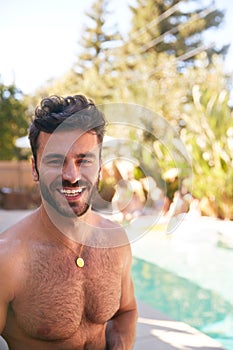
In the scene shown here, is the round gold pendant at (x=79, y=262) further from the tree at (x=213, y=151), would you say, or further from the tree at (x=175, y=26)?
the tree at (x=175, y=26)

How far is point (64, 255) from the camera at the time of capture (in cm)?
144

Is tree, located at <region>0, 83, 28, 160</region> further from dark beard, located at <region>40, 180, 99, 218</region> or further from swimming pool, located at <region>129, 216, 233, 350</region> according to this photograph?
dark beard, located at <region>40, 180, 99, 218</region>

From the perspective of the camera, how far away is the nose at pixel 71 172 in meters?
1.27

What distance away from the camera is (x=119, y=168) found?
10.7 meters

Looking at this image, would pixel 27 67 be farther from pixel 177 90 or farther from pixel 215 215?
pixel 215 215

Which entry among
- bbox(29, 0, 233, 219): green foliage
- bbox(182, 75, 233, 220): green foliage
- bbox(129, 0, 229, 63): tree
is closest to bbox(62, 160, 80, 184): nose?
bbox(29, 0, 233, 219): green foliage

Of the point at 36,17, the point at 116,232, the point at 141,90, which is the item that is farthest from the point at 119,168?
the point at 36,17

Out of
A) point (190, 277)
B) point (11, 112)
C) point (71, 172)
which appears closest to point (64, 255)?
point (71, 172)

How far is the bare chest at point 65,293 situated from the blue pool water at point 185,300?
2.27 meters

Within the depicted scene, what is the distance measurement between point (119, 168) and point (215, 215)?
300 centimetres

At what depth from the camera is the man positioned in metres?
1.30

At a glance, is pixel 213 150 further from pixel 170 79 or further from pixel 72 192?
pixel 170 79

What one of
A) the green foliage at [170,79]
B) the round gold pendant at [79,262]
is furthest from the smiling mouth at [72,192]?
the green foliage at [170,79]

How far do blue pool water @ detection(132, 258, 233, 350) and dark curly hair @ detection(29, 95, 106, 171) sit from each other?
2.64 meters
